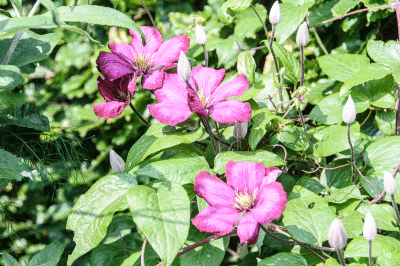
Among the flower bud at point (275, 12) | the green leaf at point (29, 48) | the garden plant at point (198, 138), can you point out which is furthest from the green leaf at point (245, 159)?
the green leaf at point (29, 48)

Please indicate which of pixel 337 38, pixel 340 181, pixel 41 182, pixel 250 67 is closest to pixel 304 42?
pixel 250 67

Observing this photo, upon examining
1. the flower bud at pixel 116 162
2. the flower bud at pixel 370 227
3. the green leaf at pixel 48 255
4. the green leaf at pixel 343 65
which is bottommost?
the green leaf at pixel 48 255

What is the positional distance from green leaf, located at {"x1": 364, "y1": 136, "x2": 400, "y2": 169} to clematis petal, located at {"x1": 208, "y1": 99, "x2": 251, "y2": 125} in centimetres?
40

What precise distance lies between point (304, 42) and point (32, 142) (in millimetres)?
842

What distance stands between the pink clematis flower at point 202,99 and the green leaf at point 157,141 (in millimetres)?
52

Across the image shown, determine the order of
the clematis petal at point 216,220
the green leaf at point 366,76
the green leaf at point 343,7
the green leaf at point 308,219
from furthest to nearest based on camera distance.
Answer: the green leaf at point 343,7, the green leaf at point 366,76, the green leaf at point 308,219, the clematis petal at point 216,220

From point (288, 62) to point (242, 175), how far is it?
0.46 metres

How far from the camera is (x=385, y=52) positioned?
1.04 metres

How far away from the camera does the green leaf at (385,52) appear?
1.02 metres

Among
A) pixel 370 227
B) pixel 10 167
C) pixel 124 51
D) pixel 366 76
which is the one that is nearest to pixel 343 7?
pixel 366 76

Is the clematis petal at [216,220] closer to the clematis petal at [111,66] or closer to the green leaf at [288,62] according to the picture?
the clematis petal at [111,66]

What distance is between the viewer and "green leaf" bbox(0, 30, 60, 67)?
956 millimetres

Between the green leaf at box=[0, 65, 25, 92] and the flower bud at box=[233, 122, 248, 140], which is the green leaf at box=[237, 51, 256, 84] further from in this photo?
the green leaf at box=[0, 65, 25, 92]

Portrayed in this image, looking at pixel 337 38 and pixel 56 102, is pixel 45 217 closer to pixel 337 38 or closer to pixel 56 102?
pixel 56 102
